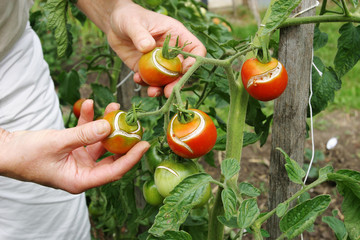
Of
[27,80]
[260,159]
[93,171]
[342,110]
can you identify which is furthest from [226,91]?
[342,110]

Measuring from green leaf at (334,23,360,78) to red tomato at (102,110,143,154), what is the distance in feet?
1.98

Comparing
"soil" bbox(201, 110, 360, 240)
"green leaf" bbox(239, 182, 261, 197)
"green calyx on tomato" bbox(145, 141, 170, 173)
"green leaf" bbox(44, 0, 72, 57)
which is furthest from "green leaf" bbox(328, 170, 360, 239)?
"soil" bbox(201, 110, 360, 240)

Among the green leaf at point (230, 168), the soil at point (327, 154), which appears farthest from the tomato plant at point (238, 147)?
the soil at point (327, 154)

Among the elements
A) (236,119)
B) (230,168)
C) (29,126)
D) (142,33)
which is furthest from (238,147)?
(29,126)

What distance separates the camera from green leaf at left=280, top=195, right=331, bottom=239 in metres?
0.77

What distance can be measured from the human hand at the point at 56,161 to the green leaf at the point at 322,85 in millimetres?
553

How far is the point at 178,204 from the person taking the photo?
0.77 metres

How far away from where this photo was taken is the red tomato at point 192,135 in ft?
2.61

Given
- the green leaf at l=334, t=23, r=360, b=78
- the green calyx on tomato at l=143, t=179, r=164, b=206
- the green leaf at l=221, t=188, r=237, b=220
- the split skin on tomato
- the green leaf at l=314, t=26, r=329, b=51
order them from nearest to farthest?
the green leaf at l=221, t=188, r=237, b=220 → the split skin on tomato → the green calyx on tomato at l=143, t=179, r=164, b=206 → the green leaf at l=334, t=23, r=360, b=78 → the green leaf at l=314, t=26, r=329, b=51

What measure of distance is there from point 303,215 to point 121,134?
418 mm

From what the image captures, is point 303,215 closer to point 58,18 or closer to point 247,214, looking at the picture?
point 247,214

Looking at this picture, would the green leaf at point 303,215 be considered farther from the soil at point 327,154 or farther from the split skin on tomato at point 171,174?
the soil at point 327,154

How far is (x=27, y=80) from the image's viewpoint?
4.07ft

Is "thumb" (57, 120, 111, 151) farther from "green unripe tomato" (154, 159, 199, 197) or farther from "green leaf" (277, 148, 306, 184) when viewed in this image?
"green leaf" (277, 148, 306, 184)
